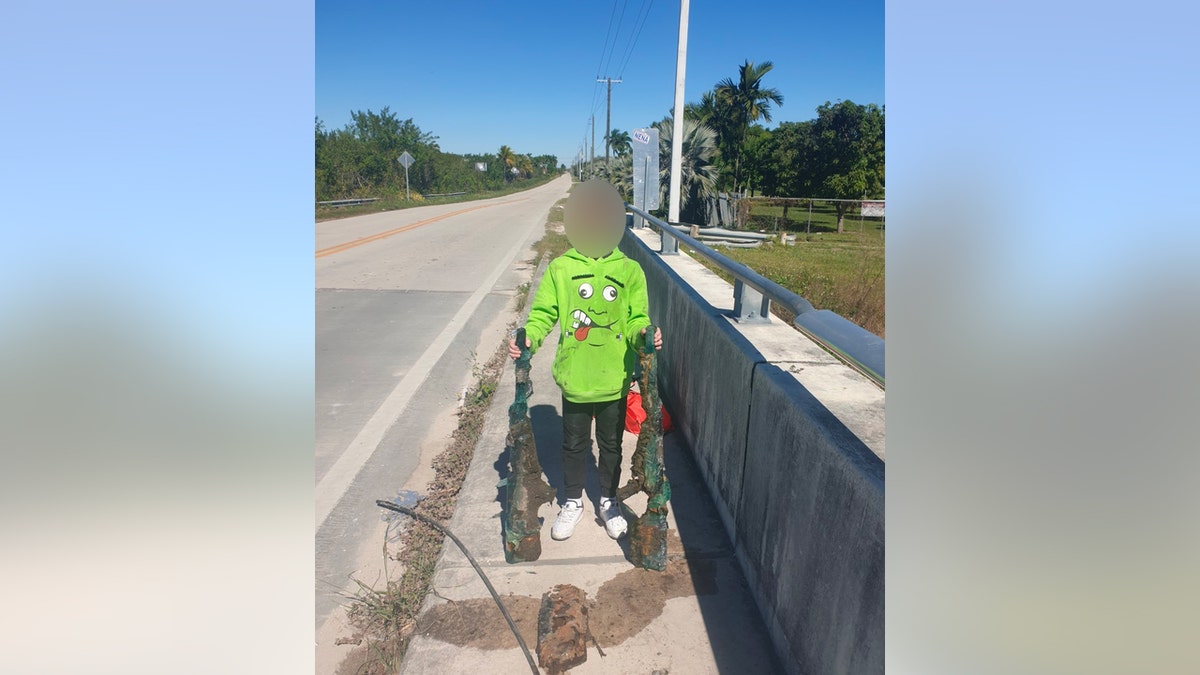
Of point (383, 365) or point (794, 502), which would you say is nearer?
point (794, 502)

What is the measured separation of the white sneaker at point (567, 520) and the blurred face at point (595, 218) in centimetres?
133

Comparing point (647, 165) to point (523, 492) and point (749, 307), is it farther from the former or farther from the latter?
point (523, 492)

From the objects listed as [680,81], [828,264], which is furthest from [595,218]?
[680,81]

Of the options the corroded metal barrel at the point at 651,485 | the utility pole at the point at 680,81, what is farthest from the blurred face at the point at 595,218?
the utility pole at the point at 680,81

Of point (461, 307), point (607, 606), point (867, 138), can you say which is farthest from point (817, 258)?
point (867, 138)

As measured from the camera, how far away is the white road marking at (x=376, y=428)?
404 cm

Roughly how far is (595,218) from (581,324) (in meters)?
0.49

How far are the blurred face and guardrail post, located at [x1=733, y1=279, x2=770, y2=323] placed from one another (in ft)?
3.56

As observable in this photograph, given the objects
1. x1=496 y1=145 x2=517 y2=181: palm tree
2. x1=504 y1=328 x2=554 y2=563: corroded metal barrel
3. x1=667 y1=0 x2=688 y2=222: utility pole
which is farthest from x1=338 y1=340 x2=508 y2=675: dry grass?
x1=496 y1=145 x2=517 y2=181: palm tree

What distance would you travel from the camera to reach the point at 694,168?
2631 cm
